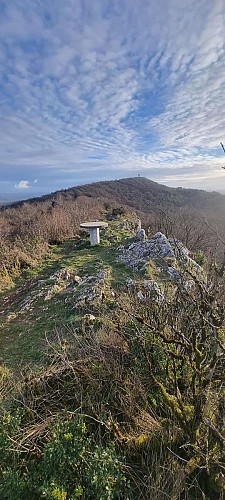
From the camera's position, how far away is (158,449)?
8.78ft

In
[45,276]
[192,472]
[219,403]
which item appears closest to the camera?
[192,472]

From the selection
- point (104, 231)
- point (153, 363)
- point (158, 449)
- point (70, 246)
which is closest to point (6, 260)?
point (70, 246)

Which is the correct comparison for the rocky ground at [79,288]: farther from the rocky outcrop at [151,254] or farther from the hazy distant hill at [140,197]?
the hazy distant hill at [140,197]

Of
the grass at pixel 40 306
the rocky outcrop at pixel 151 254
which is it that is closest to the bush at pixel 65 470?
the grass at pixel 40 306

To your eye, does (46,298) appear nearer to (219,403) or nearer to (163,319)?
(163,319)

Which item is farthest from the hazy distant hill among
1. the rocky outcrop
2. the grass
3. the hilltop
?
the hilltop

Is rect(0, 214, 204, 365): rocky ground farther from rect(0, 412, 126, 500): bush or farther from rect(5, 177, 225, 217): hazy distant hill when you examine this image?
rect(5, 177, 225, 217): hazy distant hill

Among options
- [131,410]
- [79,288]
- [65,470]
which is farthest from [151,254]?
[65,470]

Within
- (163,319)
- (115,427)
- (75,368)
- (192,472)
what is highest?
(163,319)

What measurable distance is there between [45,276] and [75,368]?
21.4 ft

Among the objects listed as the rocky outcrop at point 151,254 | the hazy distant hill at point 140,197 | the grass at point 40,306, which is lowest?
the grass at point 40,306

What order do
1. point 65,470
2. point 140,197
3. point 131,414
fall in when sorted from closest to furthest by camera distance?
point 65,470 < point 131,414 < point 140,197

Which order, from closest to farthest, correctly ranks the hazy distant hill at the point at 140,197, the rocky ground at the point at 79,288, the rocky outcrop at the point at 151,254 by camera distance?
1. the rocky ground at the point at 79,288
2. the rocky outcrop at the point at 151,254
3. the hazy distant hill at the point at 140,197

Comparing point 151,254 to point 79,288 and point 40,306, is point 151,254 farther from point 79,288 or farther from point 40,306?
point 40,306
